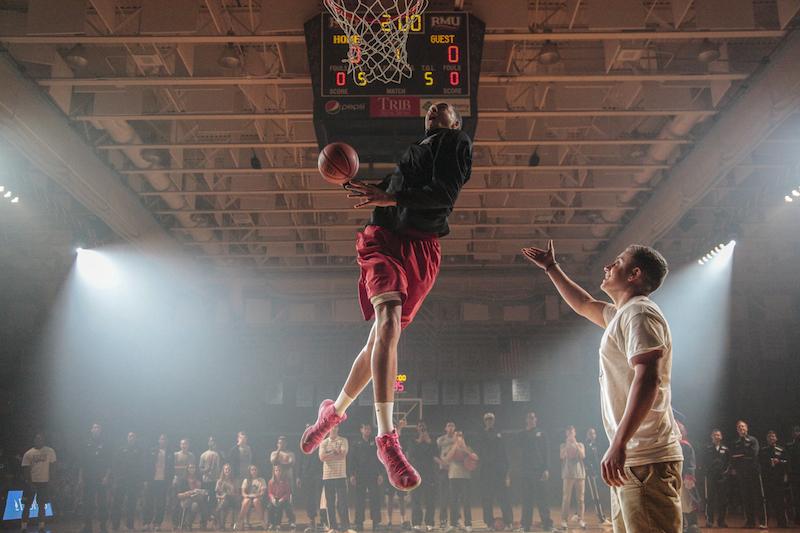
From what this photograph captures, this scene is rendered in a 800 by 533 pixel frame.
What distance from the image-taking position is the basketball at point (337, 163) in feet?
9.20

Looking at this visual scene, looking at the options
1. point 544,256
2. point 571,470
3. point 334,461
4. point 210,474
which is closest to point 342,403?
point 544,256

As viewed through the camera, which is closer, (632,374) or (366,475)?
(632,374)

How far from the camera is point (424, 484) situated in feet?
35.2

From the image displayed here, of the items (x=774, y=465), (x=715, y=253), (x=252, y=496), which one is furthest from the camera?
(x=715, y=253)

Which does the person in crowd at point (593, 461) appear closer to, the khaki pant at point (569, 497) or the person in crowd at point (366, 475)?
the khaki pant at point (569, 497)

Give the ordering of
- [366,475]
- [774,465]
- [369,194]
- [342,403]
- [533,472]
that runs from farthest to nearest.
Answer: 1. [774,465]
2. [366,475]
3. [533,472]
4. [342,403]
5. [369,194]

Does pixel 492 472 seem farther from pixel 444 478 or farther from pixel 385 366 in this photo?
pixel 385 366

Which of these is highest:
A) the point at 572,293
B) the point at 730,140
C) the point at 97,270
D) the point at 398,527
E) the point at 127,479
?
the point at 730,140

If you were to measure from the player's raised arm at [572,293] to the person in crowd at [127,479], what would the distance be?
382 inches

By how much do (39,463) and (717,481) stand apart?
35.5ft

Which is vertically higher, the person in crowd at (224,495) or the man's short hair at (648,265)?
the man's short hair at (648,265)

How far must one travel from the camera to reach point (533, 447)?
1089cm

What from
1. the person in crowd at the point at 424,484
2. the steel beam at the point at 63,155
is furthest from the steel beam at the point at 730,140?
the steel beam at the point at 63,155

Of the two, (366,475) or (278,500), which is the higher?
(366,475)
